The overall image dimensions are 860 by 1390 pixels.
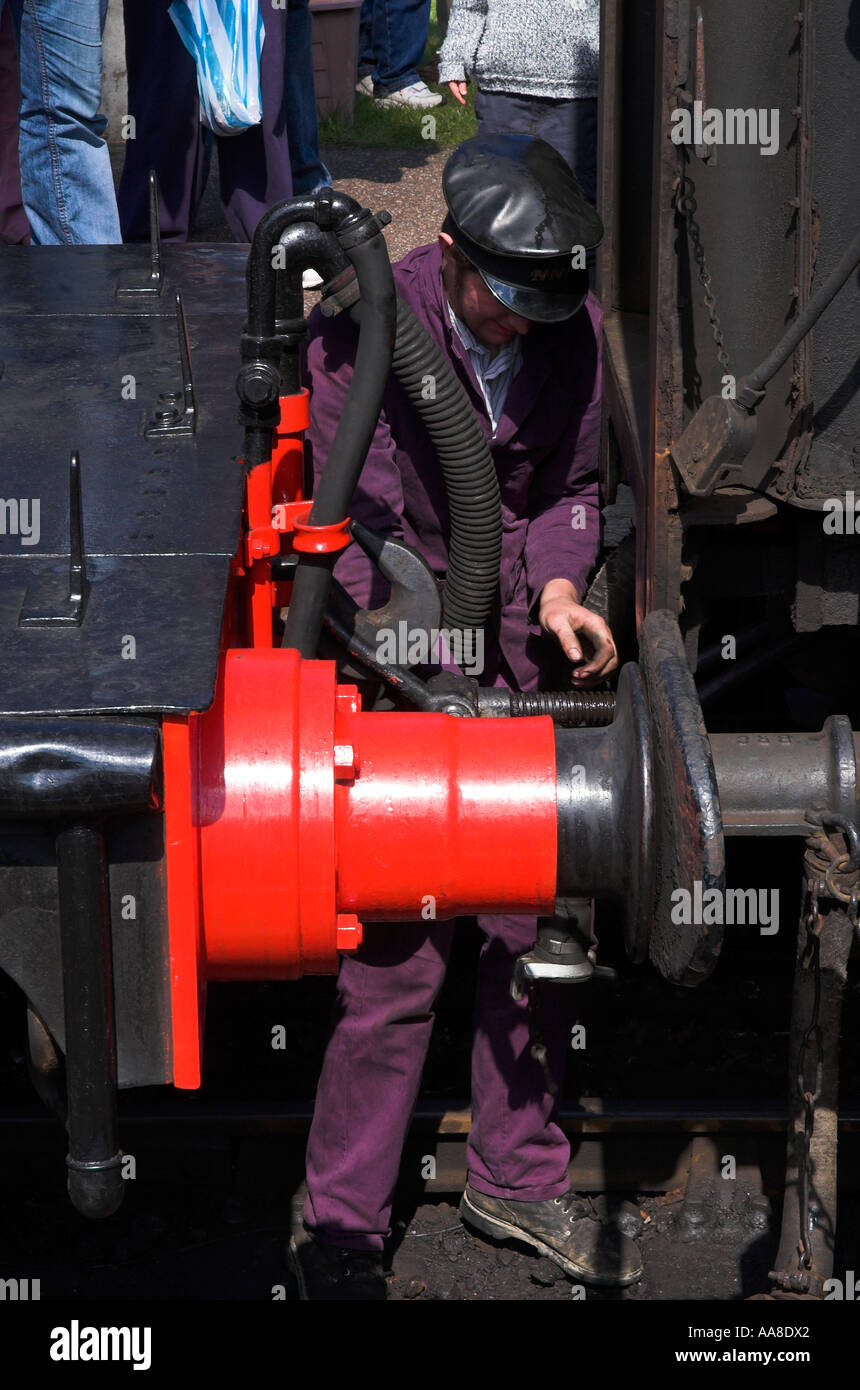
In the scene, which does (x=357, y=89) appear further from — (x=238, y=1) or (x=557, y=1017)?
(x=557, y=1017)

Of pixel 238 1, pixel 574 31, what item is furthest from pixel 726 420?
pixel 574 31

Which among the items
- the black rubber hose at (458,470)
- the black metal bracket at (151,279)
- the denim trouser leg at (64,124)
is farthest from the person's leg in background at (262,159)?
the black rubber hose at (458,470)

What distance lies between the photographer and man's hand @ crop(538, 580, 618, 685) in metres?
2.86

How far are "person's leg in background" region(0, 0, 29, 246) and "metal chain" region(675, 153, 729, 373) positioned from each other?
354 cm

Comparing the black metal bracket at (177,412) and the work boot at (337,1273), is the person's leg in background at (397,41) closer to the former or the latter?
the black metal bracket at (177,412)

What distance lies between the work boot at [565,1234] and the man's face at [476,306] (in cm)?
187

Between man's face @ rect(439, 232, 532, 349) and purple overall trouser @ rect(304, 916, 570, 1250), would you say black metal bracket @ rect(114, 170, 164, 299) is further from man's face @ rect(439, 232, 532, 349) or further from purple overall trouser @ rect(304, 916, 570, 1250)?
purple overall trouser @ rect(304, 916, 570, 1250)

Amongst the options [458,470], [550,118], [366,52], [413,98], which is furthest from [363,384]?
[366,52]

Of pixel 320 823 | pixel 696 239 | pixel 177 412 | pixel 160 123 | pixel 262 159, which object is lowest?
pixel 320 823

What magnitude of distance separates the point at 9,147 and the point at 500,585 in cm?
343

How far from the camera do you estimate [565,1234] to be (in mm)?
3352

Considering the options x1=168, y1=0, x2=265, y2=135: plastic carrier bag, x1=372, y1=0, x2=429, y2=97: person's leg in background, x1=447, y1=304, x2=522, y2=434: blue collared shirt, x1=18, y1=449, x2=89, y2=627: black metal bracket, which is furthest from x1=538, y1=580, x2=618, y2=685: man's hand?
x1=372, y1=0, x2=429, y2=97: person's leg in background

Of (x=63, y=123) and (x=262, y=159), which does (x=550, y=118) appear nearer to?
(x=262, y=159)
